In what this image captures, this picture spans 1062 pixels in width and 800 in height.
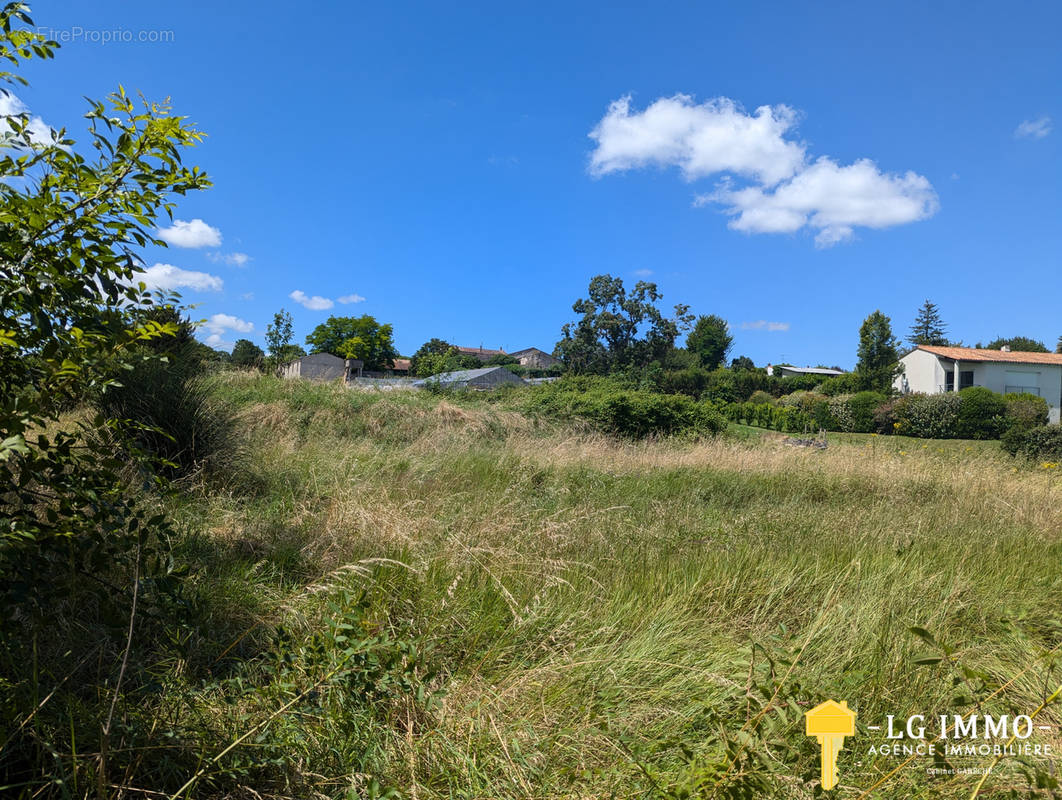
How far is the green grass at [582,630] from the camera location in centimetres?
182

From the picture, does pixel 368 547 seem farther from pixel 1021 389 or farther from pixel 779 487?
pixel 1021 389

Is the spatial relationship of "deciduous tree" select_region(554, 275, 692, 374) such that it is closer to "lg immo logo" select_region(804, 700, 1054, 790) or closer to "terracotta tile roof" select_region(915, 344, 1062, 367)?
"terracotta tile roof" select_region(915, 344, 1062, 367)

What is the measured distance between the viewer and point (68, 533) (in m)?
1.87

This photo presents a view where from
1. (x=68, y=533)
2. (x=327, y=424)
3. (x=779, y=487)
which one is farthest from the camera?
(x=327, y=424)

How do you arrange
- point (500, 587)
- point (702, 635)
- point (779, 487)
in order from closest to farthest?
point (702, 635)
point (500, 587)
point (779, 487)

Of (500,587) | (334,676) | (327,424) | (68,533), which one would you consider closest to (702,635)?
(500,587)

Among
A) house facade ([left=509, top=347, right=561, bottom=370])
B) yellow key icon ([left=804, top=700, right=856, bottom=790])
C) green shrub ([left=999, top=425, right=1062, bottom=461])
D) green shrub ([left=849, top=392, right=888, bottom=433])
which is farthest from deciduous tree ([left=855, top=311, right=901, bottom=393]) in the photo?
yellow key icon ([left=804, top=700, right=856, bottom=790])

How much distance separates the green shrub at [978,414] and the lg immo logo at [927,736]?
28394 millimetres

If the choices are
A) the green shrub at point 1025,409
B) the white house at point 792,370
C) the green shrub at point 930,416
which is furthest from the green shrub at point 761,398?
the white house at point 792,370

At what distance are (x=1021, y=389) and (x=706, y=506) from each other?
3867cm

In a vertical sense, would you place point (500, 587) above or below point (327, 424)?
below

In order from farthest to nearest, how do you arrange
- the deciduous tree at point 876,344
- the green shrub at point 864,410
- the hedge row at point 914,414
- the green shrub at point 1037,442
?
the deciduous tree at point 876,344
the green shrub at point 864,410
the hedge row at point 914,414
the green shrub at point 1037,442

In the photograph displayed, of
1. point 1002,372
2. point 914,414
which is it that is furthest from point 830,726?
point 1002,372

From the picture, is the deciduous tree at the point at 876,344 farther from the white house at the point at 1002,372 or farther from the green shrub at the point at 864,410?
the green shrub at the point at 864,410
